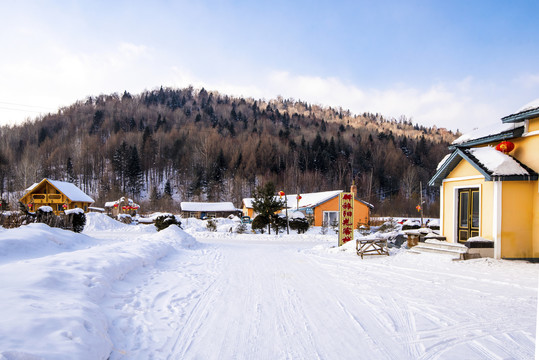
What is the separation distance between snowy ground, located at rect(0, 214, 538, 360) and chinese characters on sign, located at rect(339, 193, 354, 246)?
596 cm

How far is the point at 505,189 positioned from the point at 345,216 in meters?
6.46

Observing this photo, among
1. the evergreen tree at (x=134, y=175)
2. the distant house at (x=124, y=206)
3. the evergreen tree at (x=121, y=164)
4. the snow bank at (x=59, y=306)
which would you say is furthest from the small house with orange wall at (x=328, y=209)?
the evergreen tree at (x=121, y=164)

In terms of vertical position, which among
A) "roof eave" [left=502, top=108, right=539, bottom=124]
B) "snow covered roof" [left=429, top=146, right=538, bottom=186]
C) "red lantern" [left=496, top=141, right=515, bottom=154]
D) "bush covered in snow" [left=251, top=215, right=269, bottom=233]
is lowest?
"bush covered in snow" [left=251, top=215, right=269, bottom=233]

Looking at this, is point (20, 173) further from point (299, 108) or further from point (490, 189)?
point (299, 108)

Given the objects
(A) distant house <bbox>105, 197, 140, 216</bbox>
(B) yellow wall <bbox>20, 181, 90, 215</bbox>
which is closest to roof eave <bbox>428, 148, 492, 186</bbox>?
(A) distant house <bbox>105, 197, 140, 216</bbox>

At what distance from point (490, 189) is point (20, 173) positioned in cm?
6517

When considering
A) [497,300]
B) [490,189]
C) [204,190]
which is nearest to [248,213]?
[204,190]

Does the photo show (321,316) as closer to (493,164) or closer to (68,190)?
(493,164)

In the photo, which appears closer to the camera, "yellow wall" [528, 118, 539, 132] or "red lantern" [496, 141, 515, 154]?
"yellow wall" [528, 118, 539, 132]

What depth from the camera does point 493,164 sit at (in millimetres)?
9898

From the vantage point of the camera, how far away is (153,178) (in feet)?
232

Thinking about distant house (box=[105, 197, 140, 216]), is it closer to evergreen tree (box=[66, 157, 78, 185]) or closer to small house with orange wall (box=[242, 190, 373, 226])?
small house with orange wall (box=[242, 190, 373, 226])


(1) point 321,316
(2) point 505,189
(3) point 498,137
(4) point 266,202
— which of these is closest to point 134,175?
(4) point 266,202

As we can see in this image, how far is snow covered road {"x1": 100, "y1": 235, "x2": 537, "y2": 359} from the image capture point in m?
3.35
